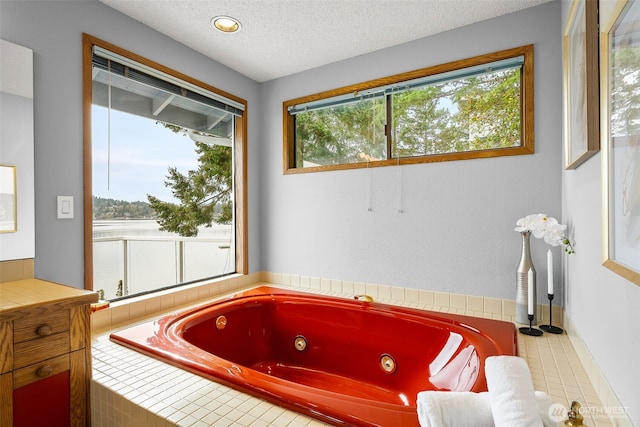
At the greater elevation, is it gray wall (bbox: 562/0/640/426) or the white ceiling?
the white ceiling

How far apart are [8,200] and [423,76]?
2.30 metres

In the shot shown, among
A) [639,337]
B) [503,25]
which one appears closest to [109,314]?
[639,337]

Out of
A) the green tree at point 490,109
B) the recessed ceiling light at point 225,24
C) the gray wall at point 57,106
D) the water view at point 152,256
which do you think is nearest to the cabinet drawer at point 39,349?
the gray wall at point 57,106

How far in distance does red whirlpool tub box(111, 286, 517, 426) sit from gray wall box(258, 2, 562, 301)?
1.10 feet

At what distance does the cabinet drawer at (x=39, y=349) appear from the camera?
1.11 meters

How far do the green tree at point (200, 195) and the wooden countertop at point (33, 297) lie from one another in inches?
59.7

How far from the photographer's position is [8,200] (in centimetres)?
142

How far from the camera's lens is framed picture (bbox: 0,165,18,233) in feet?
4.60

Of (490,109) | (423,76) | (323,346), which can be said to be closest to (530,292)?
(490,109)

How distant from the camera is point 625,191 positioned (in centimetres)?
73

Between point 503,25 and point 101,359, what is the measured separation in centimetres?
265

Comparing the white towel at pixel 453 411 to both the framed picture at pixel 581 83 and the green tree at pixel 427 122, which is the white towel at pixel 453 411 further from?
the green tree at pixel 427 122

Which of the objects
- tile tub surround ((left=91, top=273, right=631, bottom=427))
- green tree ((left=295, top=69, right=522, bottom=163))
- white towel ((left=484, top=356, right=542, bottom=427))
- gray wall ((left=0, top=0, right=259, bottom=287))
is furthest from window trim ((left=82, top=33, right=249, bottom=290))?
white towel ((left=484, top=356, right=542, bottom=427))

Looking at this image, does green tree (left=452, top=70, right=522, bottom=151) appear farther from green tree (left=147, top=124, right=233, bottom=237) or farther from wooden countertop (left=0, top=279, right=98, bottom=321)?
wooden countertop (left=0, top=279, right=98, bottom=321)
